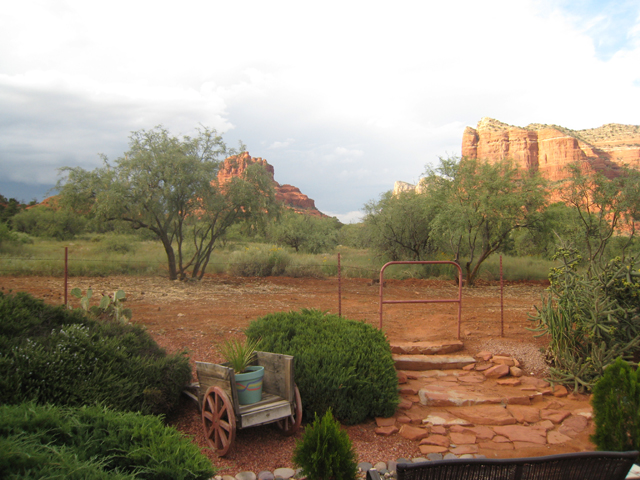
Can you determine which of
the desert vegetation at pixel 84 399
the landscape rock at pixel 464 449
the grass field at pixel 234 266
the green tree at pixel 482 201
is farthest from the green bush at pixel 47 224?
the landscape rock at pixel 464 449

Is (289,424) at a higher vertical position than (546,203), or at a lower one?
lower

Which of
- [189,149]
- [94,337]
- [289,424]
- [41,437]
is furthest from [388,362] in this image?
[189,149]

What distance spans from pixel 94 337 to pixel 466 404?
4548 mm

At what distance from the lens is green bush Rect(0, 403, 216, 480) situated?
Answer: 2.02 metres

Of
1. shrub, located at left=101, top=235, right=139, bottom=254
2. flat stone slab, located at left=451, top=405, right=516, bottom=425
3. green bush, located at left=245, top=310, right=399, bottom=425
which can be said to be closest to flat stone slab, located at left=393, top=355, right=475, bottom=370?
green bush, located at left=245, top=310, right=399, bottom=425

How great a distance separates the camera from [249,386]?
4.22 metres

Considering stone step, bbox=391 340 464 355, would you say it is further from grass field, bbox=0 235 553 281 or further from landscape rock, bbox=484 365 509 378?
grass field, bbox=0 235 553 281

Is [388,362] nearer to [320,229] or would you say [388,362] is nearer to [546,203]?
[546,203]

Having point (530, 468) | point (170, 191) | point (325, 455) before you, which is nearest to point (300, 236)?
point (170, 191)

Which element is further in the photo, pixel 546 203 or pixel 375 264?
pixel 375 264

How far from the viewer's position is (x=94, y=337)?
4309mm

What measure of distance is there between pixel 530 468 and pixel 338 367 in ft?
9.25

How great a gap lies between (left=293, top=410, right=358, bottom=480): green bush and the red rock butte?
49991 mm

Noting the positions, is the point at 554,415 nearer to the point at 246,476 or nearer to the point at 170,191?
the point at 246,476
